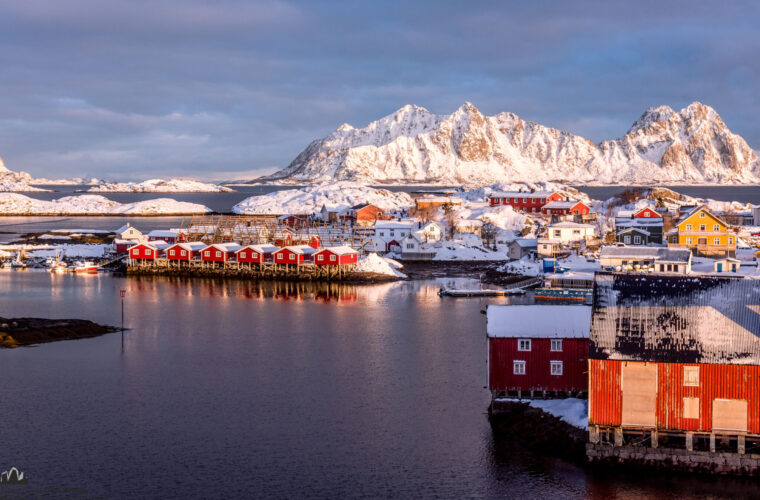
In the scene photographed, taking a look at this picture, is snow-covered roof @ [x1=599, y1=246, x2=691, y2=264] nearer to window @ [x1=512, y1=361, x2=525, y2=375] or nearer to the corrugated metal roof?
window @ [x1=512, y1=361, x2=525, y2=375]

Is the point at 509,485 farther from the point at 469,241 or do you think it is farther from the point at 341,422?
the point at 469,241

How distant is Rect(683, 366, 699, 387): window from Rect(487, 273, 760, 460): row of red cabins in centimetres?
2

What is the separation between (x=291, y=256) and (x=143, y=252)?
11.9 m

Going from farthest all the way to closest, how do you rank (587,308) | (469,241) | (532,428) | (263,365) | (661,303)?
(469,241) < (263,365) < (587,308) < (532,428) < (661,303)

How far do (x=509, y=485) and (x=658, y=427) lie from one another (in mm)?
3664

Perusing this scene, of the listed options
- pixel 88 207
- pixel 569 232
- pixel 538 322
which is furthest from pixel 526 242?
pixel 88 207

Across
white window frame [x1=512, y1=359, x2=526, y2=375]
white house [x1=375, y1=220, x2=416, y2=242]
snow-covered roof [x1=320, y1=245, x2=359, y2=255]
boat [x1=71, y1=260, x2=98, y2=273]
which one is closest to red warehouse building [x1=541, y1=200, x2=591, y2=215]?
white house [x1=375, y1=220, x2=416, y2=242]

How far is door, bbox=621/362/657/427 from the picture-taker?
18.6m

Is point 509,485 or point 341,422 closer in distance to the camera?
point 509,485

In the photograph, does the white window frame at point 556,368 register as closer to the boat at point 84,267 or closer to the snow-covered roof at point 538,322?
the snow-covered roof at point 538,322

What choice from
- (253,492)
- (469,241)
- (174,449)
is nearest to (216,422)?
(174,449)

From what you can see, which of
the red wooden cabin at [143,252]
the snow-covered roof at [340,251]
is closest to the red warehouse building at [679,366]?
the snow-covered roof at [340,251]

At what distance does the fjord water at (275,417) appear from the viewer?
59.5ft

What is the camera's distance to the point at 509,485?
720 inches
